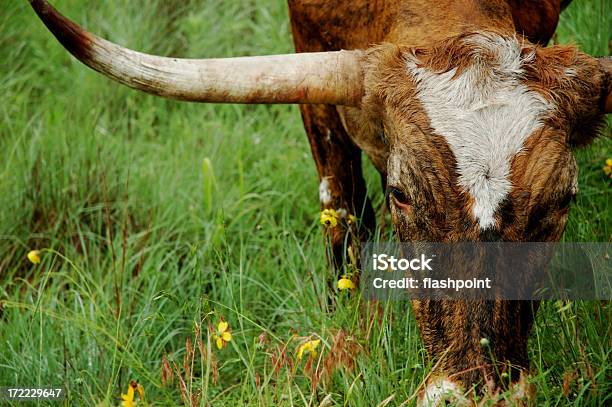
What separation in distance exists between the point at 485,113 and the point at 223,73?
0.94 m

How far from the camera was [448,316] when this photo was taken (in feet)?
10.3

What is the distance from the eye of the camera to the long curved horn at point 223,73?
325 cm

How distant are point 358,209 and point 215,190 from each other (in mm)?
960

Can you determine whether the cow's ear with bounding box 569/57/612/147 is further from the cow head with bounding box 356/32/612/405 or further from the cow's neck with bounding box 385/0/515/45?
the cow's neck with bounding box 385/0/515/45

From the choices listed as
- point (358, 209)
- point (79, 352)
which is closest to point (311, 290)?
point (358, 209)

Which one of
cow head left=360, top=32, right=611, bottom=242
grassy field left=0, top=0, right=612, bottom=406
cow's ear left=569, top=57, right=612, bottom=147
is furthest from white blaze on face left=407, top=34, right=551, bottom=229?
grassy field left=0, top=0, right=612, bottom=406

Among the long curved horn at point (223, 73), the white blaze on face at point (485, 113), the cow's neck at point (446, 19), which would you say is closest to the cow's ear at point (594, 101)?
the white blaze on face at point (485, 113)

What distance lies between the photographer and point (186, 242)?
16.1 ft

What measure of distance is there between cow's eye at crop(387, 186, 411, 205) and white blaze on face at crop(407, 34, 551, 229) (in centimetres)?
26

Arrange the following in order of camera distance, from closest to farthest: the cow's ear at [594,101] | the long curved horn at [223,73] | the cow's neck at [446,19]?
the long curved horn at [223,73], the cow's ear at [594,101], the cow's neck at [446,19]

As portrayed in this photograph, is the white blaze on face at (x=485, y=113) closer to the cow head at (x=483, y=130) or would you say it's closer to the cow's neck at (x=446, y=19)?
the cow head at (x=483, y=130)

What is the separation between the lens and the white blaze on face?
306cm

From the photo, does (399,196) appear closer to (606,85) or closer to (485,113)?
(485,113)

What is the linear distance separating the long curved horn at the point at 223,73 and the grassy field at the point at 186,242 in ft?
2.12
